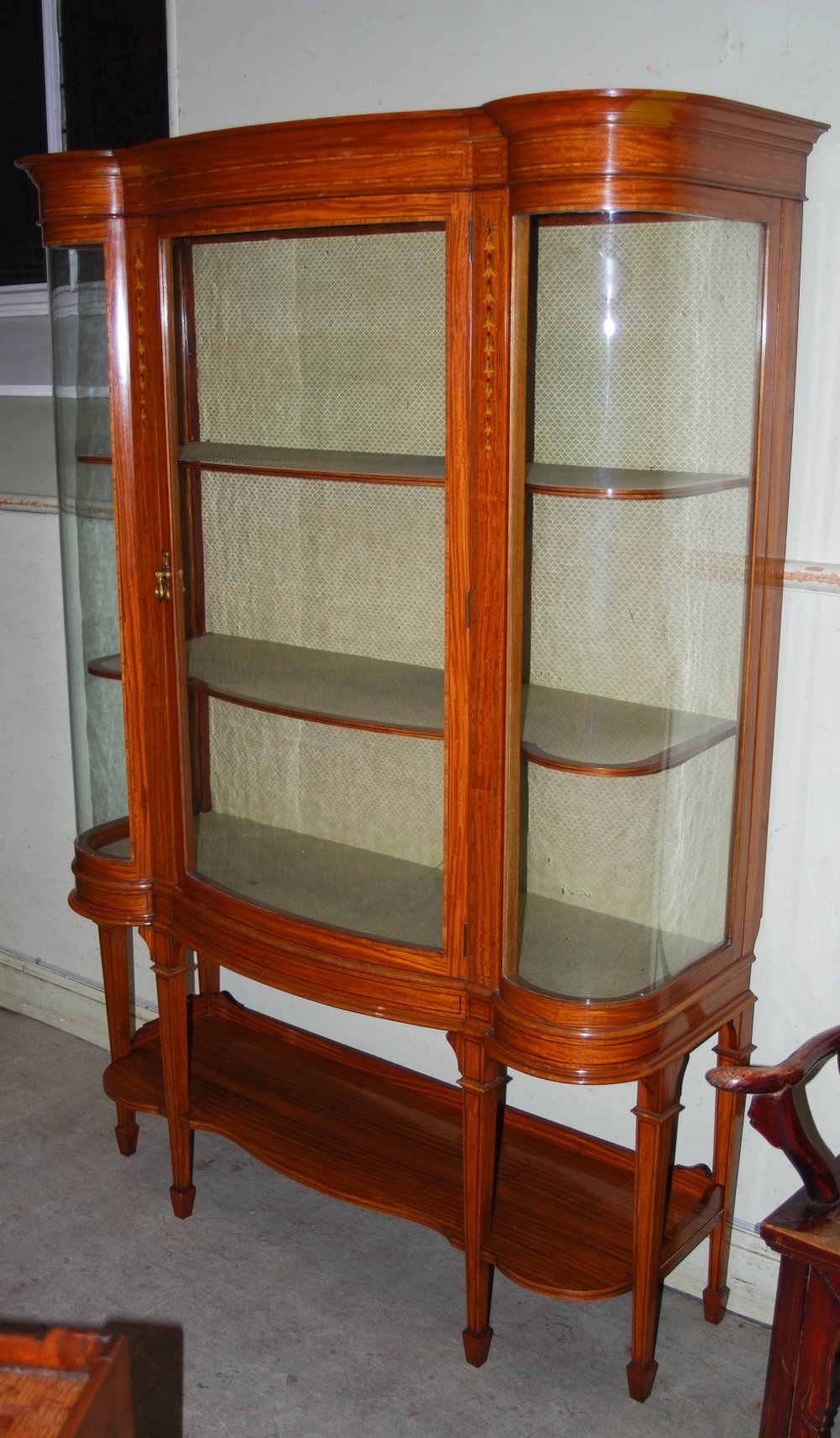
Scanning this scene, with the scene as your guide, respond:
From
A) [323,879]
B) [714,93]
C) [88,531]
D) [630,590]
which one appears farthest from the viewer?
[88,531]

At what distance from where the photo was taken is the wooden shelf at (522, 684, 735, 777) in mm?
1745

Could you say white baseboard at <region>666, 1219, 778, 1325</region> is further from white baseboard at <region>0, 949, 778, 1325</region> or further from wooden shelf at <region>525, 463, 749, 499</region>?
white baseboard at <region>0, 949, 778, 1325</region>

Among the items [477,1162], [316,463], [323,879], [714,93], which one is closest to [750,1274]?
[477,1162]

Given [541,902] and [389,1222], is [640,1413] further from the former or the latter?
[541,902]

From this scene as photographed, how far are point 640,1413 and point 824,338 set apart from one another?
154 centimetres

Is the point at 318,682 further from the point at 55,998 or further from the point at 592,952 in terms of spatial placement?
the point at 55,998

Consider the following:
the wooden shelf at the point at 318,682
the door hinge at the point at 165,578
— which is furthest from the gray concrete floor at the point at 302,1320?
the door hinge at the point at 165,578

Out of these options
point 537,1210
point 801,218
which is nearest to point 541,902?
point 537,1210

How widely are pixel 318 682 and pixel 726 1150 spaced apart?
960mm

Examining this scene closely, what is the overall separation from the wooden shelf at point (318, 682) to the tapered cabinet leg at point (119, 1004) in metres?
0.59

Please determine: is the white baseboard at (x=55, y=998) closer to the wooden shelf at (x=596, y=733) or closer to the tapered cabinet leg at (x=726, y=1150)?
the tapered cabinet leg at (x=726, y=1150)

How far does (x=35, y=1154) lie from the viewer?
2592 mm

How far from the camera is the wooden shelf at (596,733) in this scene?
68.7 inches

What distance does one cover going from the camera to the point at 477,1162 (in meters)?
1.91
